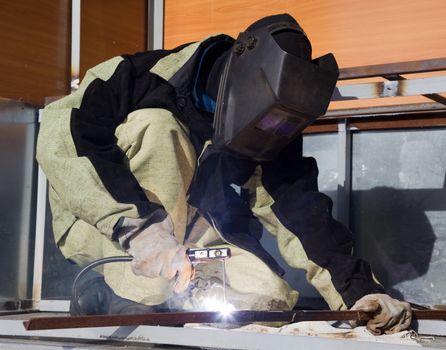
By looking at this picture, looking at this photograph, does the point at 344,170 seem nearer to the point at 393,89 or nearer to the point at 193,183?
the point at 393,89

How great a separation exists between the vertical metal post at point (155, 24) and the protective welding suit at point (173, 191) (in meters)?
1.09

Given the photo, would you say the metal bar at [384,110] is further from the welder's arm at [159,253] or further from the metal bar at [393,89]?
the welder's arm at [159,253]

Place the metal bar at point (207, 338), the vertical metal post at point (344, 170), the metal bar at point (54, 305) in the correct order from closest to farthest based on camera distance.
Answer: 1. the metal bar at point (207, 338)
2. the metal bar at point (54, 305)
3. the vertical metal post at point (344, 170)

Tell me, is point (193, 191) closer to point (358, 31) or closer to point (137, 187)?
point (137, 187)

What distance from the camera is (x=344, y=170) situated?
318 cm

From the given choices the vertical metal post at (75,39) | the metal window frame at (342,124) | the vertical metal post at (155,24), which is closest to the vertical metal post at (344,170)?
the metal window frame at (342,124)

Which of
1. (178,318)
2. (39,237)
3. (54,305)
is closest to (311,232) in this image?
(178,318)

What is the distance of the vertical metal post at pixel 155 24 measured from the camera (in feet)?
12.0

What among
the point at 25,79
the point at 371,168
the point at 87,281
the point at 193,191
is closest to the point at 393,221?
the point at 371,168

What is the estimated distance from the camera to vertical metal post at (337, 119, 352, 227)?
10.4 ft

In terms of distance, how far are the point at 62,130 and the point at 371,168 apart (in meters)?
1.27

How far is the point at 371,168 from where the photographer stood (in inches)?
125

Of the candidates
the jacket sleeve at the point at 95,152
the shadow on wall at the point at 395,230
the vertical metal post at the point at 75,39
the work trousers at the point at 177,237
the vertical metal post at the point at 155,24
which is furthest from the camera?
the vertical metal post at the point at 155,24

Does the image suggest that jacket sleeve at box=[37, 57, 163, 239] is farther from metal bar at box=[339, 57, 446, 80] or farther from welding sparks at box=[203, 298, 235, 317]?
metal bar at box=[339, 57, 446, 80]
